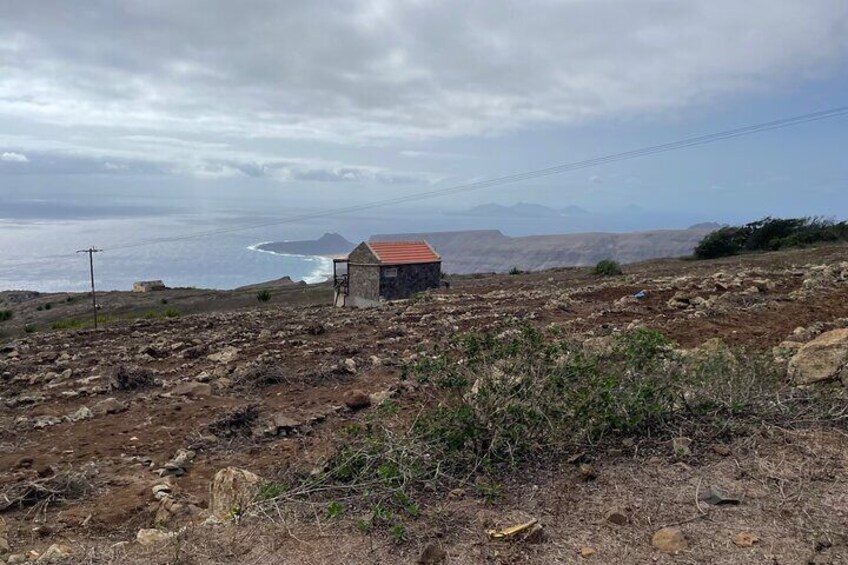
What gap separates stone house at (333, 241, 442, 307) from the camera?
82.9ft

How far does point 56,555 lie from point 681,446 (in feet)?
13.3

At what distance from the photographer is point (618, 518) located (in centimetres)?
355

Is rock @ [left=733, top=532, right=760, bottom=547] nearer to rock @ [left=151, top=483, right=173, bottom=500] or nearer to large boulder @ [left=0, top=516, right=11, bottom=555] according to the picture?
rock @ [left=151, top=483, right=173, bottom=500]

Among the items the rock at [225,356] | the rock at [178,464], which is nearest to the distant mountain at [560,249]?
the rock at [225,356]

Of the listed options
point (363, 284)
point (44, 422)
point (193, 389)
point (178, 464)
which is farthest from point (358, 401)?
point (363, 284)

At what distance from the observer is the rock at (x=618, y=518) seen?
3534 millimetres

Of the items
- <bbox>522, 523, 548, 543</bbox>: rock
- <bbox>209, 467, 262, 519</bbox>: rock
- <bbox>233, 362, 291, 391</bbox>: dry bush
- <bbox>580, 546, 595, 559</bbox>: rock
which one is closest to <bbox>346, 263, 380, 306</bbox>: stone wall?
<bbox>233, 362, 291, 391</bbox>: dry bush

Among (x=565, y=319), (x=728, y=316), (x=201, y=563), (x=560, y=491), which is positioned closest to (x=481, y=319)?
(x=565, y=319)

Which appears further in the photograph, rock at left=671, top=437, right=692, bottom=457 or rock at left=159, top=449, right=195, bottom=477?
rock at left=159, top=449, right=195, bottom=477

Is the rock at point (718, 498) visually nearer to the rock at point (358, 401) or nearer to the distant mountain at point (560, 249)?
the rock at point (358, 401)

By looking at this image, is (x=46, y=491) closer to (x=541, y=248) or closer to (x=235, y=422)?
(x=235, y=422)

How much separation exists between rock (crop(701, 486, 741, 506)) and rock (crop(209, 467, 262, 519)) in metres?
2.83

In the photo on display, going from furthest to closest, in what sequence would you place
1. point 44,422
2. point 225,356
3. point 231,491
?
1. point 225,356
2. point 44,422
3. point 231,491

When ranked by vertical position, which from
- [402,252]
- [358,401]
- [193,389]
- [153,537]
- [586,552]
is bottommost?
[193,389]
